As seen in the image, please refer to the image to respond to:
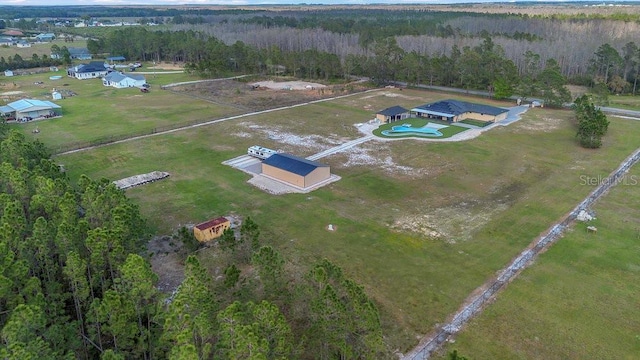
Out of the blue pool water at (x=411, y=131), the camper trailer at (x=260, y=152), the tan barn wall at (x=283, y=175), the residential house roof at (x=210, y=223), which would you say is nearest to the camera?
the residential house roof at (x=210, y=223)

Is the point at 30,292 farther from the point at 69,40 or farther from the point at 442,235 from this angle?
the point at 69,40

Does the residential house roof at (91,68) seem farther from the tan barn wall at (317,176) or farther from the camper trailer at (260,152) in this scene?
the tan barn wall at (317,176)

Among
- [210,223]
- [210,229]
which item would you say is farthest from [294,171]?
[210,229]

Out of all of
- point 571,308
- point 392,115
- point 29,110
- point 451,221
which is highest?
point 29,110

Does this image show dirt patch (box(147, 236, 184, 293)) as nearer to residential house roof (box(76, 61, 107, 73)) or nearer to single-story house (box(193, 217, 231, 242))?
single-story house (box(193, 217, 231, 242))

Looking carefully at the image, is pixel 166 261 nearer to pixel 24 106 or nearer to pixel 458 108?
pixel 458 108

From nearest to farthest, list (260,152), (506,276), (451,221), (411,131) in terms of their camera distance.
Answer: (506,276) < (451,221) < (260,152) < (411,131)

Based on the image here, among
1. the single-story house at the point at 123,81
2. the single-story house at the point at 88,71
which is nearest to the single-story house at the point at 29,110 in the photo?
the single-story house at the point at 123,81

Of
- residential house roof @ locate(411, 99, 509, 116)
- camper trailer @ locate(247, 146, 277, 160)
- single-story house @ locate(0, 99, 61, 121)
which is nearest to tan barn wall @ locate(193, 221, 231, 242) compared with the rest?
camper trailer @ locate(247, 146, 277, 160)
